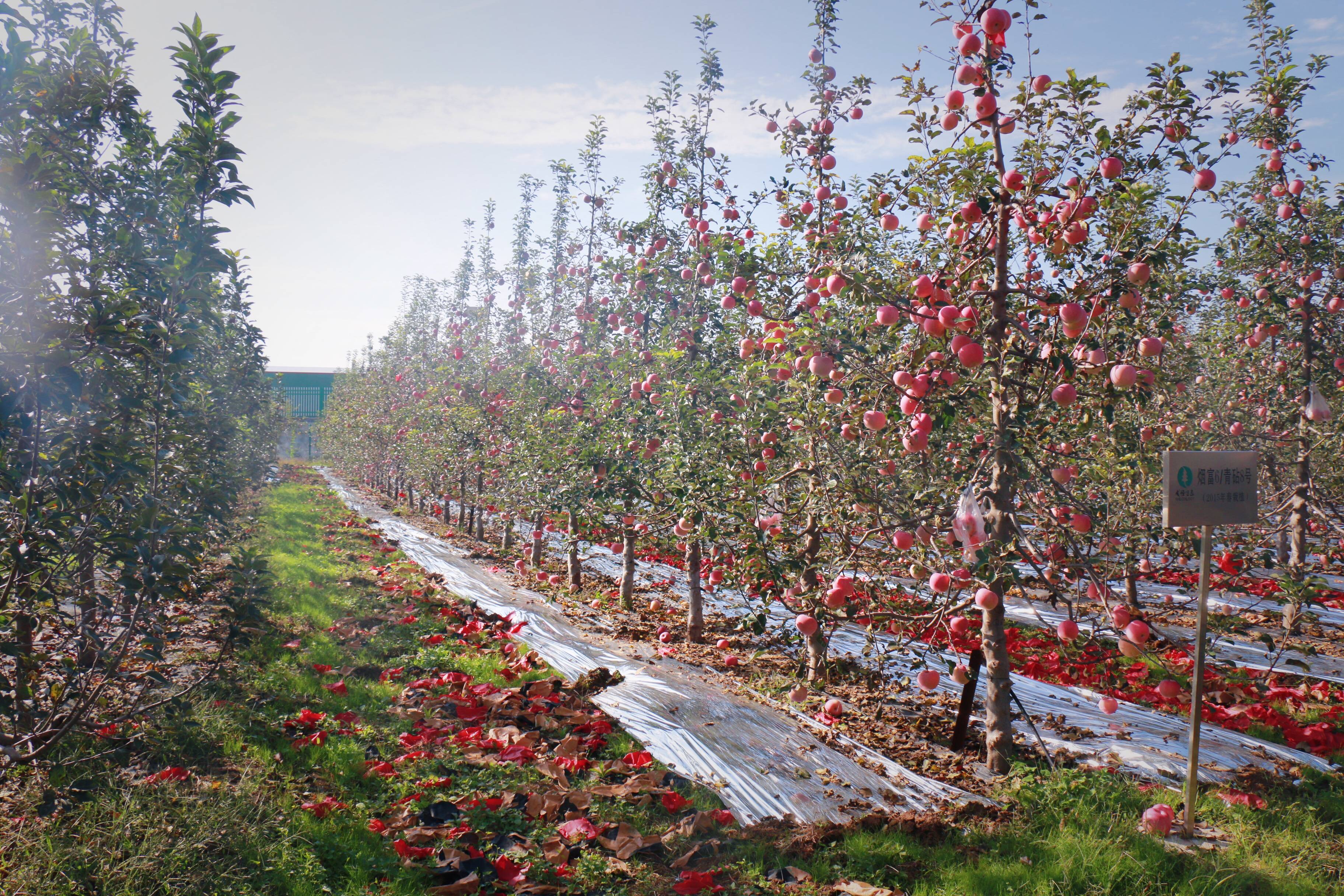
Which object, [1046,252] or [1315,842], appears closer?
[1315,842]

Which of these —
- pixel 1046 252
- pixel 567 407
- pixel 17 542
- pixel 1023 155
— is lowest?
pixel 17 542

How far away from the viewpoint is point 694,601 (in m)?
7.05

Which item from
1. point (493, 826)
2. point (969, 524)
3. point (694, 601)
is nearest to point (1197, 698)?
point (969, 524)

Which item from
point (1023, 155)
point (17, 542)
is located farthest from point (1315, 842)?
point (17, 542)

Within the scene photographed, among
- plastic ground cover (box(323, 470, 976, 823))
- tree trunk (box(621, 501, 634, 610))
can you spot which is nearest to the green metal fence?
tree trunk (box(621, 501, 634, 610))

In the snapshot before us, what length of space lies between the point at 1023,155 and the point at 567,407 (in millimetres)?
5857

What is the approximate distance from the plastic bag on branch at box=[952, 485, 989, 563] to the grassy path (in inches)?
55.9

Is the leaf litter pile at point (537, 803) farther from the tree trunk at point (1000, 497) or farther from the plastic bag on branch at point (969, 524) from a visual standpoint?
the plastic bag on branch at point (969, 524)

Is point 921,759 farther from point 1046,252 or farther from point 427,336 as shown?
point 427,336

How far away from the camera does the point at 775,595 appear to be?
3.96 meters

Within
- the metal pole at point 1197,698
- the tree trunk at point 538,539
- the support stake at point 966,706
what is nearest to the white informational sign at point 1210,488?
the metal pole at point 1197,698

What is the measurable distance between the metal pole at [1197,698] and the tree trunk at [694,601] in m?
3.98

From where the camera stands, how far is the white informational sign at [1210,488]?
355cm

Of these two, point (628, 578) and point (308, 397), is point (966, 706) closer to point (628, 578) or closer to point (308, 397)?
point (628, 578)
